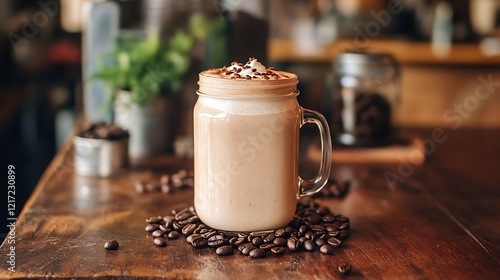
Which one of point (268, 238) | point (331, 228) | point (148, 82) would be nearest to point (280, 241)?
point (268, 238)

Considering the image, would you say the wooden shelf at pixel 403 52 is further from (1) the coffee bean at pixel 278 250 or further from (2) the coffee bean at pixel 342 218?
(1) the coffee bean at pixel 278 250

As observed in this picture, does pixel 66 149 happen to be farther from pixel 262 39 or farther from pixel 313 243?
pixel 313 243

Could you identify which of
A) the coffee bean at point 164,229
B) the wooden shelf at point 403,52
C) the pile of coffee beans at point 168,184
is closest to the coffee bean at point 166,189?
the pile of coffee beans at point 168,184

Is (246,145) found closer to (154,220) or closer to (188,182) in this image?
(154,220)

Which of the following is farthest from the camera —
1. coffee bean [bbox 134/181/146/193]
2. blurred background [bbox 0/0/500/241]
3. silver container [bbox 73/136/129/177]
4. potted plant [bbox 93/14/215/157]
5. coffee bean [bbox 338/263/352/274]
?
→ blurred background [bbox 0/0/500/241]

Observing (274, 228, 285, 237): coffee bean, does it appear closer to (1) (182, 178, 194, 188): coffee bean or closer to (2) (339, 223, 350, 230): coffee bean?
(2) (339, 223, 350, 230): coffee bean

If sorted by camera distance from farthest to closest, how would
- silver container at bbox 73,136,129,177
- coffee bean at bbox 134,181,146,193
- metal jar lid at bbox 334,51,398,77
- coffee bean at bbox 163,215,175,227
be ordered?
metal jar lid at bbox 334,51,398,77
silver container at bbox 73,136,129,177
coffee bean at bbox 134,181,146,193
coffee bean at bbox 163,215,175,227

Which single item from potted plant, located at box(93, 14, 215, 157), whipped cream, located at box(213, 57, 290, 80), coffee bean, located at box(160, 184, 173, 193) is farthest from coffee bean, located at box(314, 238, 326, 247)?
potted plant, located at box(93, 14, 215, 157)
